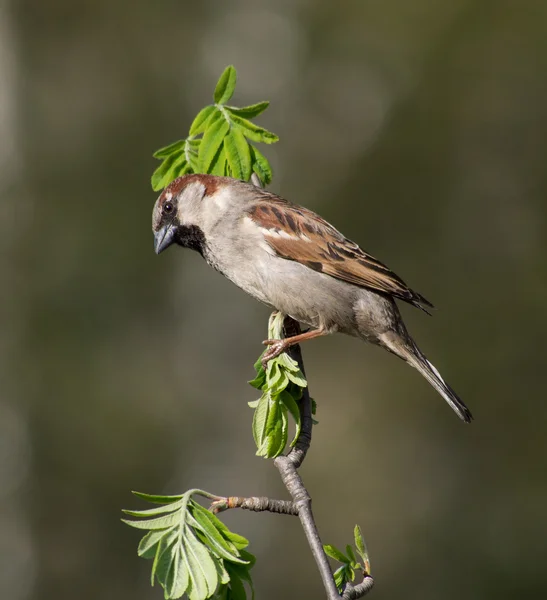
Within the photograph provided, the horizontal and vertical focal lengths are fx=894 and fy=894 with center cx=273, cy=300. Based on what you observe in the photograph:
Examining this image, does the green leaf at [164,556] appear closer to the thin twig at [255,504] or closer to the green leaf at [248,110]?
the thin twig at [255,504]

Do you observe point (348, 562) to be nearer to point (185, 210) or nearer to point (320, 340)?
point (185, 210)

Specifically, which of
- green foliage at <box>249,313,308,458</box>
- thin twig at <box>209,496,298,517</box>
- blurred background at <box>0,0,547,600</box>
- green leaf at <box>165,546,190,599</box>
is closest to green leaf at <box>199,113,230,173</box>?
green foliage at <box>249,313,308,458</box>

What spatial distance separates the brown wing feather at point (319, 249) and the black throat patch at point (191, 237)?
0.76 feet

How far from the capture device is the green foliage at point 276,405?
256 cm

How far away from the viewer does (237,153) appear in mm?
3084

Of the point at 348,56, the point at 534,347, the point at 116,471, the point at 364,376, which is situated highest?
the point at 348,56

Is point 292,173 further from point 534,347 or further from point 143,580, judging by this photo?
point 143,580

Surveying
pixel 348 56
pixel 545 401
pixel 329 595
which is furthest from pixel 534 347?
pixel 329 595

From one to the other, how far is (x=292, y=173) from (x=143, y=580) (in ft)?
16.8

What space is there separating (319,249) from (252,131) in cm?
75

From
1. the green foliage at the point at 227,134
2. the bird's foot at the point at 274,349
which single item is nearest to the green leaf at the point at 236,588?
the bird's foot at the point at 274,349

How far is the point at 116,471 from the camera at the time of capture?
10562mm

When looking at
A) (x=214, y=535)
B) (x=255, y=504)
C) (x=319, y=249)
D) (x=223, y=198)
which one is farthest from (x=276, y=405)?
(x=223, y=198)

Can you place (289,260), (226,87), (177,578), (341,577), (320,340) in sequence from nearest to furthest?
(177,578), (341,577), (226,87), (289,260), (320,340)
